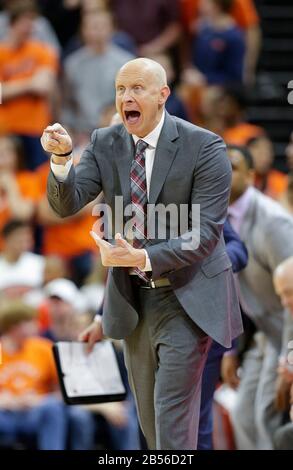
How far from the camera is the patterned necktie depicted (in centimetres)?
410

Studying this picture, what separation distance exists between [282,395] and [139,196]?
5.16 feet

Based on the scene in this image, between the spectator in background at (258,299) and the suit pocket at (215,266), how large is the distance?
97cm

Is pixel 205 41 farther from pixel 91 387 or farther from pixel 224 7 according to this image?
pixel 91 387

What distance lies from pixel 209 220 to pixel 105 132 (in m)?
0.55

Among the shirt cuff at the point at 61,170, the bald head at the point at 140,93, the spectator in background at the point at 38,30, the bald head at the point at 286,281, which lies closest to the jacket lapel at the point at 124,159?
the bald head at the point at 140,93

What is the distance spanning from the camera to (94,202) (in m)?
7.65

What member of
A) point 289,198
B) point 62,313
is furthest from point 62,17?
point 289,198

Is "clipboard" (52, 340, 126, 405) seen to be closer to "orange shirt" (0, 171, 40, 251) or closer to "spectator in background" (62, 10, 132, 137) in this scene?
"orange shirt" (0, 171, 40, 251)

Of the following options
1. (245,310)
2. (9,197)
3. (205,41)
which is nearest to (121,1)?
(205,41)

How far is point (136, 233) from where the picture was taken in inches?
163

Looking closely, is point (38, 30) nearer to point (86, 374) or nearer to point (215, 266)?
point (86, 374)

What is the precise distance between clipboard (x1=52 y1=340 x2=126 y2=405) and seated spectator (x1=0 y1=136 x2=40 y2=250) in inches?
126

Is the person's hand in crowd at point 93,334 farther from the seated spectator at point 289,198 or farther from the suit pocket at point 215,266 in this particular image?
the seated spectator at point 289,198

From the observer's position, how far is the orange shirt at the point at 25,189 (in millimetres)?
8102
